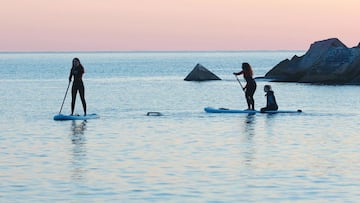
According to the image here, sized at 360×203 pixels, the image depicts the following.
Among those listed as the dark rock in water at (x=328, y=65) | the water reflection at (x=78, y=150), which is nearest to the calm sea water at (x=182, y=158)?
the water reflection at (x=78, y=150)

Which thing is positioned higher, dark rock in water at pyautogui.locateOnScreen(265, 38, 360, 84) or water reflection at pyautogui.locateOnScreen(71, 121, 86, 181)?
water reflection at pyautogui.locateOnScreen(71, 121, 86, 181)

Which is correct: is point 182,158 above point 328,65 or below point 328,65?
above

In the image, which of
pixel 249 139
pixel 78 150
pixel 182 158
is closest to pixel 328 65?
pixel 249 139

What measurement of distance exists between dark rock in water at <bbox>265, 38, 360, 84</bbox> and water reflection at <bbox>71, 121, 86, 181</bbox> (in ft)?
142

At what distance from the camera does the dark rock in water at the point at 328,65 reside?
2864 inches

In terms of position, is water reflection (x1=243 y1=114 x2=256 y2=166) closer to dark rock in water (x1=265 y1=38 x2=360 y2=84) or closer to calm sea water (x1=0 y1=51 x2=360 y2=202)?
calm sea water (x1=0 y1=51 x2=360 y2=202)

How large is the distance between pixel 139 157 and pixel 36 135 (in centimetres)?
671

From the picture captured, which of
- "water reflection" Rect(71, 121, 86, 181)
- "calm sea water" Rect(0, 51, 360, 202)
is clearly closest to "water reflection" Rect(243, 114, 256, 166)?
"calm sea water" Rect(0, 51, 360, 202)

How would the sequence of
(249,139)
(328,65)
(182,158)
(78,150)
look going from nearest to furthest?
(182,158) → (78,150) → (249,139) → (328,65)

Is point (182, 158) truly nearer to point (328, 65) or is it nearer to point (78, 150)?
point (78, 150)

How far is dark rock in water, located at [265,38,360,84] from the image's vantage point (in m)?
72.8

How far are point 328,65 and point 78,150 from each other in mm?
53579

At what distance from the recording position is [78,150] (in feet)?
75.6

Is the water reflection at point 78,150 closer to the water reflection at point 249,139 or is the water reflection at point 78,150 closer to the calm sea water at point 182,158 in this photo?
the calm sea water at point 182,158
